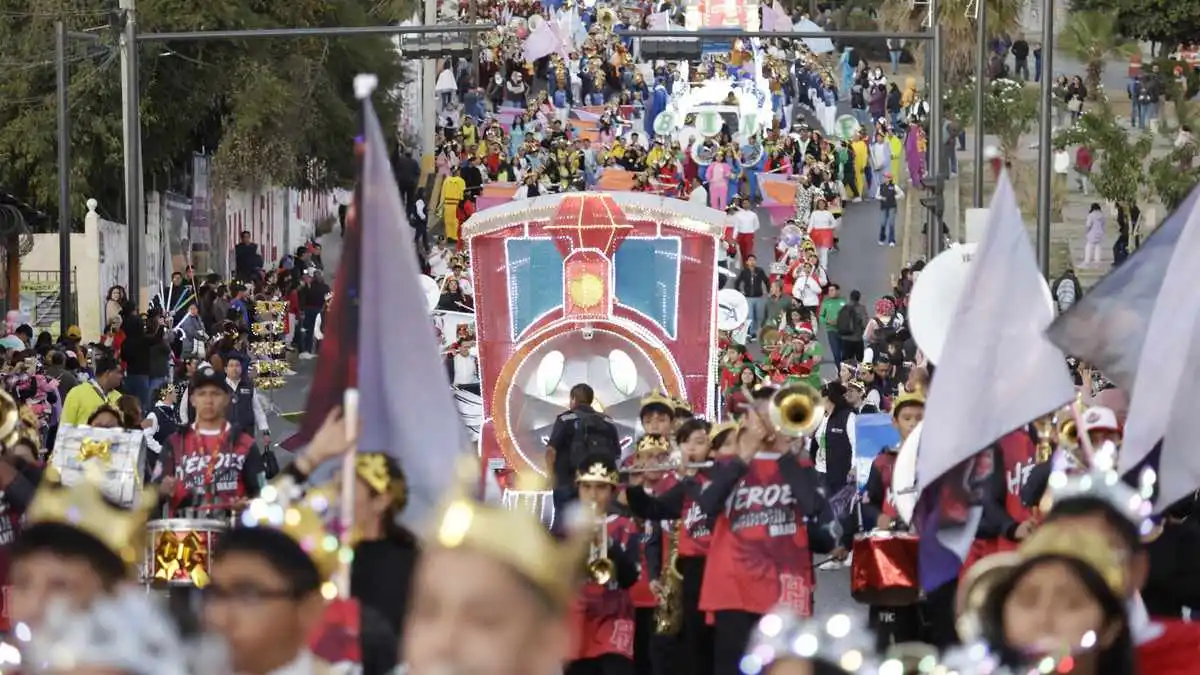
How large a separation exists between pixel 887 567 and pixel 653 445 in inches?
65.5

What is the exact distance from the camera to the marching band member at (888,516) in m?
12.3

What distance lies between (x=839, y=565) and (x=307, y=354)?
17787mm

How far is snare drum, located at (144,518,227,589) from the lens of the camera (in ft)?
36.3

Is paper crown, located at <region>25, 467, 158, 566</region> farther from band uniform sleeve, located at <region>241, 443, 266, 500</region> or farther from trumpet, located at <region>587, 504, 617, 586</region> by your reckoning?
band uniform sleeve, located at <region>241, 443, 266, 500</region>

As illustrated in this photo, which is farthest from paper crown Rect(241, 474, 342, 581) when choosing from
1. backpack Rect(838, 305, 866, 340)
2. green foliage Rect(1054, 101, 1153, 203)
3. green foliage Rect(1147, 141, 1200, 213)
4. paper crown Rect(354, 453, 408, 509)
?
green foliage Rect(1054, 101, 1153, 203)

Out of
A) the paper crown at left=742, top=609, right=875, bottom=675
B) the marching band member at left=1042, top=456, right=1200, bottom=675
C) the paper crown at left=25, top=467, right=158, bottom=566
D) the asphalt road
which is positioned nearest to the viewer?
the paper crown at left=742, top=609, right=875, bottom=675

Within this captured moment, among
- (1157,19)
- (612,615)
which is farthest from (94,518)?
(1157,19)

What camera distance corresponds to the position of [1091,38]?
122 ft

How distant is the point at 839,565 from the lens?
1827cm

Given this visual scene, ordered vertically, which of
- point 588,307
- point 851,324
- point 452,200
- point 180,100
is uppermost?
point 180,100

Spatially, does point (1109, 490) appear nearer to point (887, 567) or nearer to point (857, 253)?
point (887, 567)

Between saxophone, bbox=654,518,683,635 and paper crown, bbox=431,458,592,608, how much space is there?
832 centimetres

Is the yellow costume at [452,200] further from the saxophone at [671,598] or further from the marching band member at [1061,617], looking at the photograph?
the marching band member at [1061,617]

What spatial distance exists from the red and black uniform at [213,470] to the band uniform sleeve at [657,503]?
5.28ft
